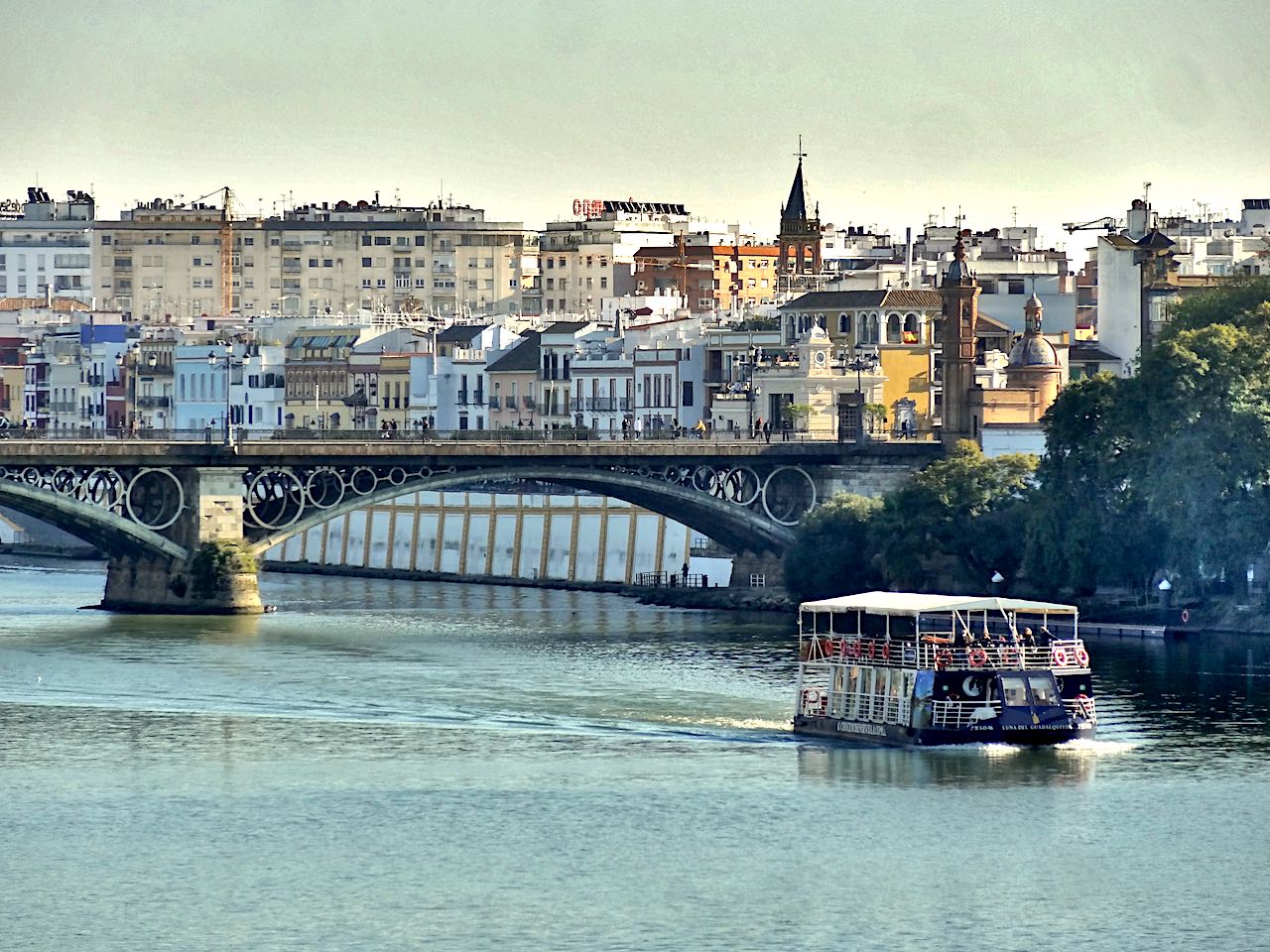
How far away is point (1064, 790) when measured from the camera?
70.9 meters

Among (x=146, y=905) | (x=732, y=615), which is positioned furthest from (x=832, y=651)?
(x=732, y=615)

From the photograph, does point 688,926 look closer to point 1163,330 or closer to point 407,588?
point 1163,330

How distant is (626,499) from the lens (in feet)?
385

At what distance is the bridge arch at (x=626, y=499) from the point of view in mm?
112250

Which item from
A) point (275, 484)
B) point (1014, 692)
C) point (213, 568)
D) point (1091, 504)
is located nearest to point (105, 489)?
point (213, 568)

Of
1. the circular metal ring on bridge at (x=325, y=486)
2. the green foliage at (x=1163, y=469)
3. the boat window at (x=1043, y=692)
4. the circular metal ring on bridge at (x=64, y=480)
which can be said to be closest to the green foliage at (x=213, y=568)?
→ the circular metal ring on bridge at (x=325, y=486)

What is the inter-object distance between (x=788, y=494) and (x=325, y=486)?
620 inches

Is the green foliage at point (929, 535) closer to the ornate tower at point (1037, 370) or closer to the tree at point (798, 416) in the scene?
→ the ornate tower at point (1037, 370)

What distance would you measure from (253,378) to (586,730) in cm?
9649

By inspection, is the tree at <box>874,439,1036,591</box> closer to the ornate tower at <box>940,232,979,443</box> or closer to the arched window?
the ornate tower at <box>940,232,979,443</box>

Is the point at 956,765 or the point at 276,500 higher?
the point at 276,500

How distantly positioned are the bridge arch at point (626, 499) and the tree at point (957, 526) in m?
7.78

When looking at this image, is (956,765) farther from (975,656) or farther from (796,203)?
(796,203)

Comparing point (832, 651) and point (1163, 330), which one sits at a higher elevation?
point (1163, 330)
